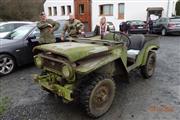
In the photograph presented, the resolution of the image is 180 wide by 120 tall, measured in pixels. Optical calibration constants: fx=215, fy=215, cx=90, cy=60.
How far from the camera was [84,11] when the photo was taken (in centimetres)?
3022

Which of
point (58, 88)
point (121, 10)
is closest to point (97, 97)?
point (58, 88)

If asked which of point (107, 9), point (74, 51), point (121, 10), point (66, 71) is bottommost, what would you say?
point (66, 71)

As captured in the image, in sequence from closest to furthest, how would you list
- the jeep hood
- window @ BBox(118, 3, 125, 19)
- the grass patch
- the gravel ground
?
the jeep hood
the gravel ground
the grass patch
window @ BBox(118, 3, 125, 19)

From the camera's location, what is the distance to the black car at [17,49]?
20.0 ft

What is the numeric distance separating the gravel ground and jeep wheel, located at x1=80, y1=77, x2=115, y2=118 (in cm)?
16

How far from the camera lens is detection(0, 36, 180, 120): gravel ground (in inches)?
152

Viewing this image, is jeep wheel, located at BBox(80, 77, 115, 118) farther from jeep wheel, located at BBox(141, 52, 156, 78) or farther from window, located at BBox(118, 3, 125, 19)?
window, located at BBox(118, 3, 125, 19)

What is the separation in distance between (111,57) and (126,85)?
1.59m

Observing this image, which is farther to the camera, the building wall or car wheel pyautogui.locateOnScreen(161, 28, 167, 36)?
the building wall

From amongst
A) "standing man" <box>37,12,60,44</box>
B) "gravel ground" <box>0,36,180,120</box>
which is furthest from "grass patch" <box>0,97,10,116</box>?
"standing man" <box>37,12,60,44</box>

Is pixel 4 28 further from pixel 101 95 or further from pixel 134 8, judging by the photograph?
pixel 134 8

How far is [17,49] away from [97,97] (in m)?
3.50

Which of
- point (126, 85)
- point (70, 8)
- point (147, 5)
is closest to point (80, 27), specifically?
point (126, 85)

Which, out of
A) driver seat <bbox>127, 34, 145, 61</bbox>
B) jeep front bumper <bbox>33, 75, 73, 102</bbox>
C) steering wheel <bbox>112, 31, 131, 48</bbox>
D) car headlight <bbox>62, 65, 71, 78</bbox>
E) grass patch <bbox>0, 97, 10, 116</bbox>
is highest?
steering wheel <bbox>112, 31, 131, 48</bbox>
